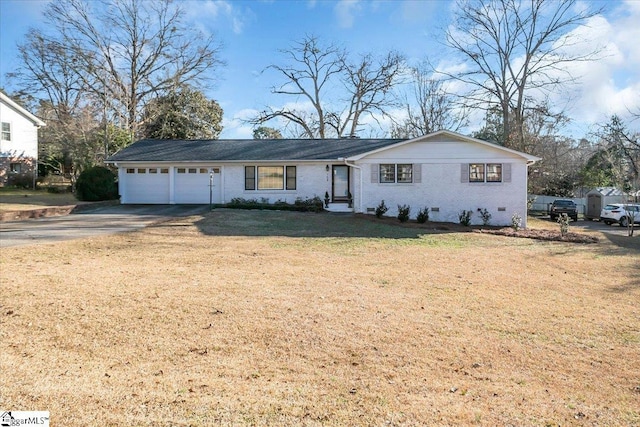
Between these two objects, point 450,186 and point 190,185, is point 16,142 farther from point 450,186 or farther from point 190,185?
point 450,186

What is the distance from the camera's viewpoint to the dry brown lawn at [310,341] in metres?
3.27

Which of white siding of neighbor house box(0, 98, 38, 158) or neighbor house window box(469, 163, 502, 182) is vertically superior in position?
white siding of neighbor house box(0, 98, 38, 158)

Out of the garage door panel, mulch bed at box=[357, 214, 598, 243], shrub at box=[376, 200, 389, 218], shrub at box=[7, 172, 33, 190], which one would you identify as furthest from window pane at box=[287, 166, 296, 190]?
shrub at box=[7, 172, 33, 190]

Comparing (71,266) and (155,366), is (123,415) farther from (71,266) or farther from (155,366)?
(71,266)

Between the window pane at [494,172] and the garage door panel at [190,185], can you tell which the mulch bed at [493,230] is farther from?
the garage door panel at [190,185]

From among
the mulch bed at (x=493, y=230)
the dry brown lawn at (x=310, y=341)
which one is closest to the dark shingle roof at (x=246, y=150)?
the mulch bed at (x=493, y=230)

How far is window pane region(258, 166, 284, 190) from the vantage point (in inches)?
870

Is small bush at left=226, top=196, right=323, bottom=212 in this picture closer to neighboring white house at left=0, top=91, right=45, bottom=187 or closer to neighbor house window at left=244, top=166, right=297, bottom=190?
neighbor house window at left=244, top=166, right=297, bottom=190

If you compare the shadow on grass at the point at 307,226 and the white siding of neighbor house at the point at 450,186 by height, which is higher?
the white siding of neighbor house at the point at 450,186

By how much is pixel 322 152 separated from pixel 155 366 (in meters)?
19.5

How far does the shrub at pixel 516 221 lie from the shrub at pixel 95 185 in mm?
20099

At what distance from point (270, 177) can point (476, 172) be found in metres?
10.5

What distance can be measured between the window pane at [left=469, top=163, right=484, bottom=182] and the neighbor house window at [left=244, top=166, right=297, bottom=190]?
8.92m

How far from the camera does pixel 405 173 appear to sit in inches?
734
